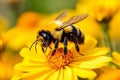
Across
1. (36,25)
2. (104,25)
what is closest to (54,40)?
(104,25)

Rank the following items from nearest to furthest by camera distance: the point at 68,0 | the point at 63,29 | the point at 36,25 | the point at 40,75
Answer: the point at 40,75
the point at 63,29
the point at 36,25
the point at 68,0

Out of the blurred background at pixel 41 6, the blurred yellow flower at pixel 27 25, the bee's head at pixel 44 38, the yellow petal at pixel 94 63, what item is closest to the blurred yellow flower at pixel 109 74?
the yellow petal at pixel 94 63

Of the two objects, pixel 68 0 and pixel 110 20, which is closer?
pixel 110 20

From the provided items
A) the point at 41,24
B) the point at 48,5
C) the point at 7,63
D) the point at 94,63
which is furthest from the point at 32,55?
the point at 48,5

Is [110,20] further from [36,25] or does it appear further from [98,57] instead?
[36,25]

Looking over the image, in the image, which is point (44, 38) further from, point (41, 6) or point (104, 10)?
Result: point (41, 6)

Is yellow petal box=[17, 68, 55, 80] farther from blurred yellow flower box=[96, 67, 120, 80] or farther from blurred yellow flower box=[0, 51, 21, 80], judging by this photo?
blurred yellow flower box=[0, 51, 21, 80]

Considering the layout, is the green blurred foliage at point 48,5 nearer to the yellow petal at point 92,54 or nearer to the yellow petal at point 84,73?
the yellow petal at point 92,54
